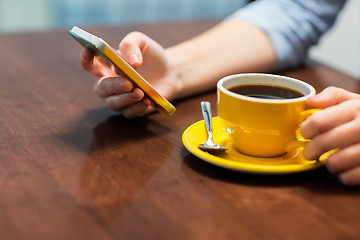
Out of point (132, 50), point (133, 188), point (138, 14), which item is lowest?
point (138, 14)

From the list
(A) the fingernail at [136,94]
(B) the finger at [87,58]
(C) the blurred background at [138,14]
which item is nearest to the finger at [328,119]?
(A) the fingernail at [136,94]

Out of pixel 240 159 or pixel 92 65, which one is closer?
pixel 240 159

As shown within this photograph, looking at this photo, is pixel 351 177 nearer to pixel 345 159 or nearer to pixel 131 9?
pixel 345 159

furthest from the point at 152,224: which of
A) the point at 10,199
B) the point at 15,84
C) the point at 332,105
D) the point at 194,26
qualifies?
the point at 194,26

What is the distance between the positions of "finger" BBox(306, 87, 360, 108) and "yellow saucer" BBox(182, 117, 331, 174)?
0.24ft

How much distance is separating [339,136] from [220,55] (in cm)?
51

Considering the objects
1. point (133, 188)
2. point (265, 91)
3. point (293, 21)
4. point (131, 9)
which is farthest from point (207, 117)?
point (131, 9)

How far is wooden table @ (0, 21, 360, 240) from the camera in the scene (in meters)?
0.51

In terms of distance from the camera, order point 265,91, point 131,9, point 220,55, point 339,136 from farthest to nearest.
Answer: point 131,9 < point 220,55 < point 265,91 < point 339,136

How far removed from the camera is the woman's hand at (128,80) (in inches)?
30.8

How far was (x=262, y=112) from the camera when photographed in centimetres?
62

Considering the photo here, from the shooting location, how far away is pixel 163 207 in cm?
55

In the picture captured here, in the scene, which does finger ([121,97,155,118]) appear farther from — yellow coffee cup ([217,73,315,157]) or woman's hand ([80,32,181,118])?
yellow coffee cup ([217,73,315,157])

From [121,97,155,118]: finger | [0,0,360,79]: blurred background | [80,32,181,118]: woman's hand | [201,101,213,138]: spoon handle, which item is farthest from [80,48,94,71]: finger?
[0,0,360,79]: blurred background
